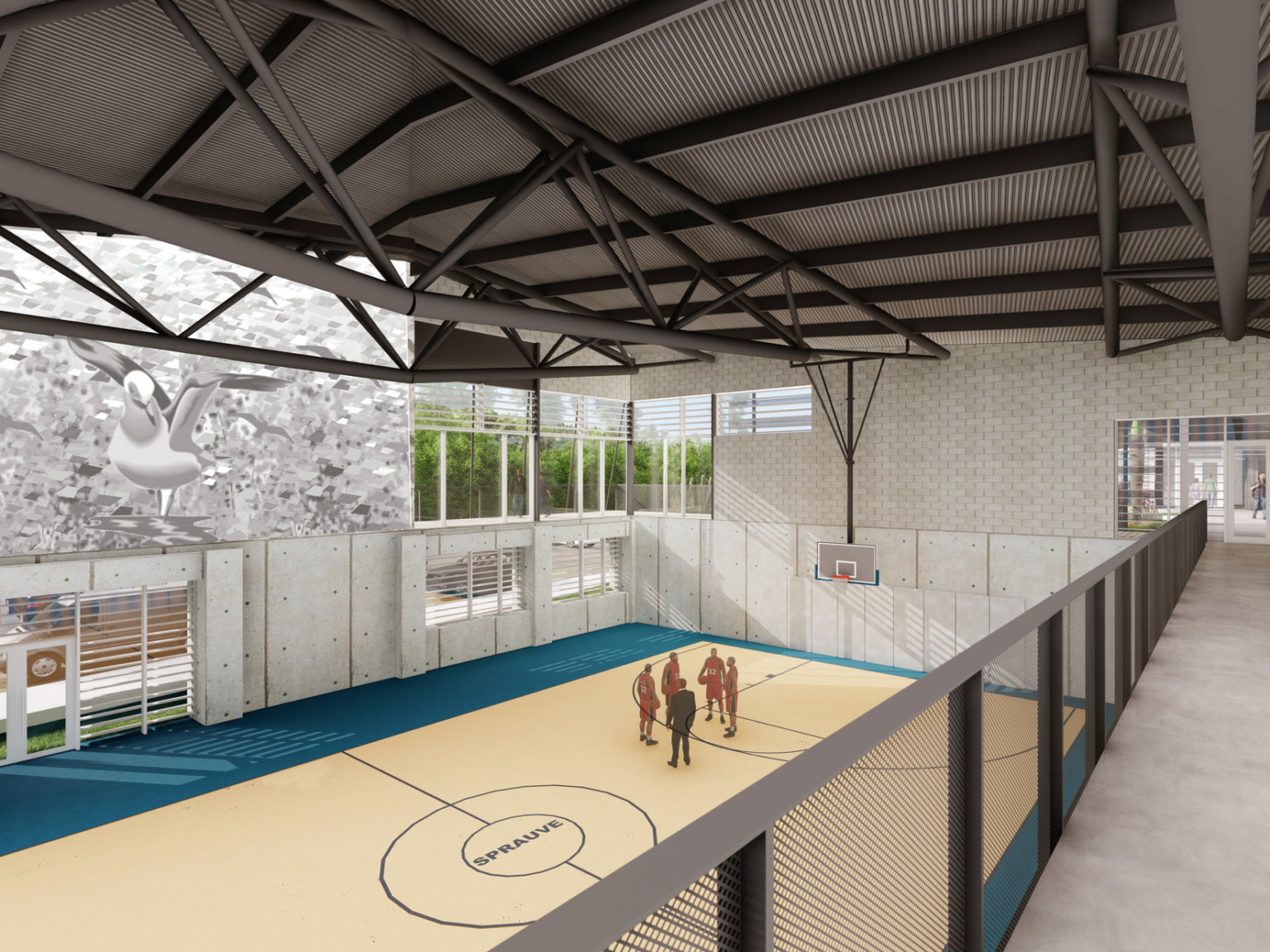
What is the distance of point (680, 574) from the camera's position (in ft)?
81.3

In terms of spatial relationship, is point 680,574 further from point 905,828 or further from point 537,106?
point 905,828

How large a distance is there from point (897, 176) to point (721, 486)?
1601 centimetres

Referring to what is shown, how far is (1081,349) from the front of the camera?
691 inches

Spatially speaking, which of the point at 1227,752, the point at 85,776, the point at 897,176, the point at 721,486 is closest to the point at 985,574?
the point at 721,486

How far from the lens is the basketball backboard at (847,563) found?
20470 millimetres

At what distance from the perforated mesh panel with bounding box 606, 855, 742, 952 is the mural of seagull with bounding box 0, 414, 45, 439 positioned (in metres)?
16.2

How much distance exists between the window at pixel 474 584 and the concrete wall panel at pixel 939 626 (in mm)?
11477

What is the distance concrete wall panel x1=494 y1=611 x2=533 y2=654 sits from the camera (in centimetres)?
2136

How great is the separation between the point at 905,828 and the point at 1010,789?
1348 mm

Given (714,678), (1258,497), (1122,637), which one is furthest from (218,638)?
(1258,497)

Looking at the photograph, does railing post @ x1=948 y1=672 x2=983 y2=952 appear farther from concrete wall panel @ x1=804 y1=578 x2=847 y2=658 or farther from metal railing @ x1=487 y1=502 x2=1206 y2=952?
concrete wall panel @ x1=804 y1=578 x2=847 y2=658

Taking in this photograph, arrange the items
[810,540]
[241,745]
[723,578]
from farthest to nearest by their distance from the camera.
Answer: [723,578] → [810,540] → [241,745]

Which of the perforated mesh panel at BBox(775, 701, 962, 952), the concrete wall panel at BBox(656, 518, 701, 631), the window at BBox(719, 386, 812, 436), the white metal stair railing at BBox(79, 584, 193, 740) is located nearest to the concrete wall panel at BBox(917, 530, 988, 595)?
the window at BBox(719, 386, 812, 436)

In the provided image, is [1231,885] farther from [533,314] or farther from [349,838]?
[349,838]
